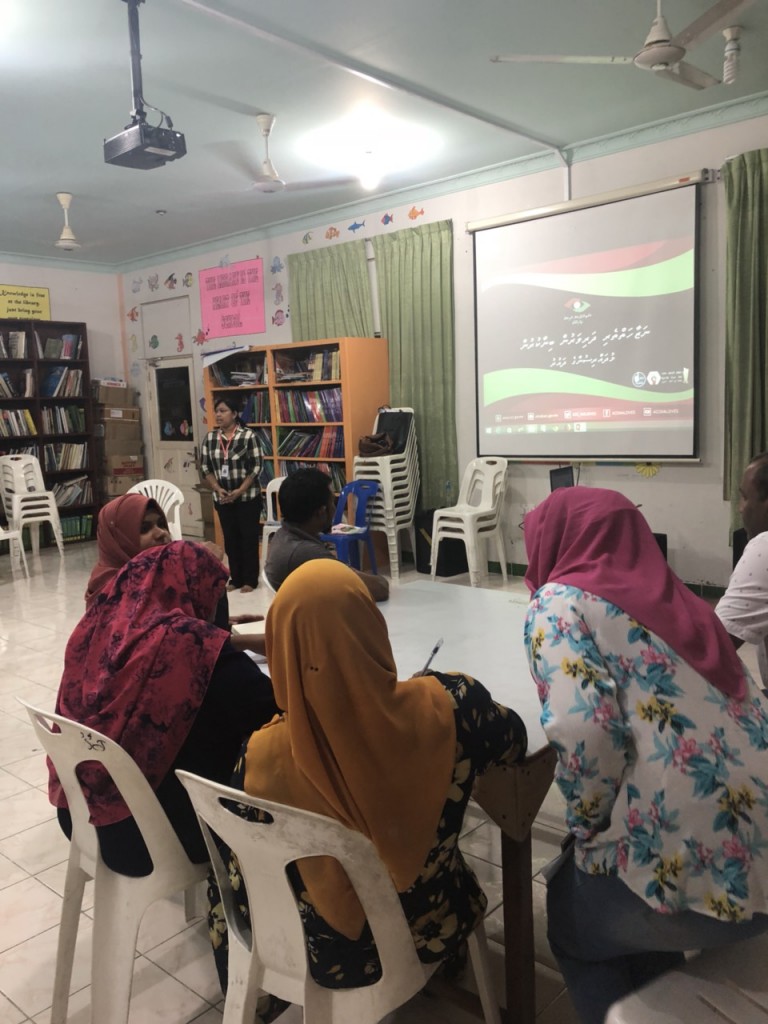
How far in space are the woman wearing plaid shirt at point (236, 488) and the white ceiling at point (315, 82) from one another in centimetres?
176

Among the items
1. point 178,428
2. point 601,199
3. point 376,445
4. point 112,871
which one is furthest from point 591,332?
point 178,428

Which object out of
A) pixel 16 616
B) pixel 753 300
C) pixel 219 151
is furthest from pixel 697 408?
pixel 16 616

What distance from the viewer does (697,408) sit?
15.6ft

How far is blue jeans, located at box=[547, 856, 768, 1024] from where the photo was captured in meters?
1.24

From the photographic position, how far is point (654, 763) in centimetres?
125

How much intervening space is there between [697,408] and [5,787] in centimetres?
413

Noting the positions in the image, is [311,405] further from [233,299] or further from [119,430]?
[119,430]

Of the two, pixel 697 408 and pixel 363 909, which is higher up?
pixel 697 408

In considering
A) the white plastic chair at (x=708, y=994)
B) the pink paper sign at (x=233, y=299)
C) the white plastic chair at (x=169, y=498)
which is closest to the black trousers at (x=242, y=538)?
the white plastic chair at (x=169, y=498)

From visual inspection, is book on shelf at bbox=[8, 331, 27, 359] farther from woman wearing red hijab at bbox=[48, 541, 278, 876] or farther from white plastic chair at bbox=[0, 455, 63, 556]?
woman wearing red hijab at bbox=[48, 541, 278, 876]

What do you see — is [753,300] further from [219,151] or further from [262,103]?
[219,151]

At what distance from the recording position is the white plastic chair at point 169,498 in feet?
19.2

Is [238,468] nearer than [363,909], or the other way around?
[363,909]

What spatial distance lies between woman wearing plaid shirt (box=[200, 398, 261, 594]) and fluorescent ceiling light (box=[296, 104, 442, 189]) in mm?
1785
